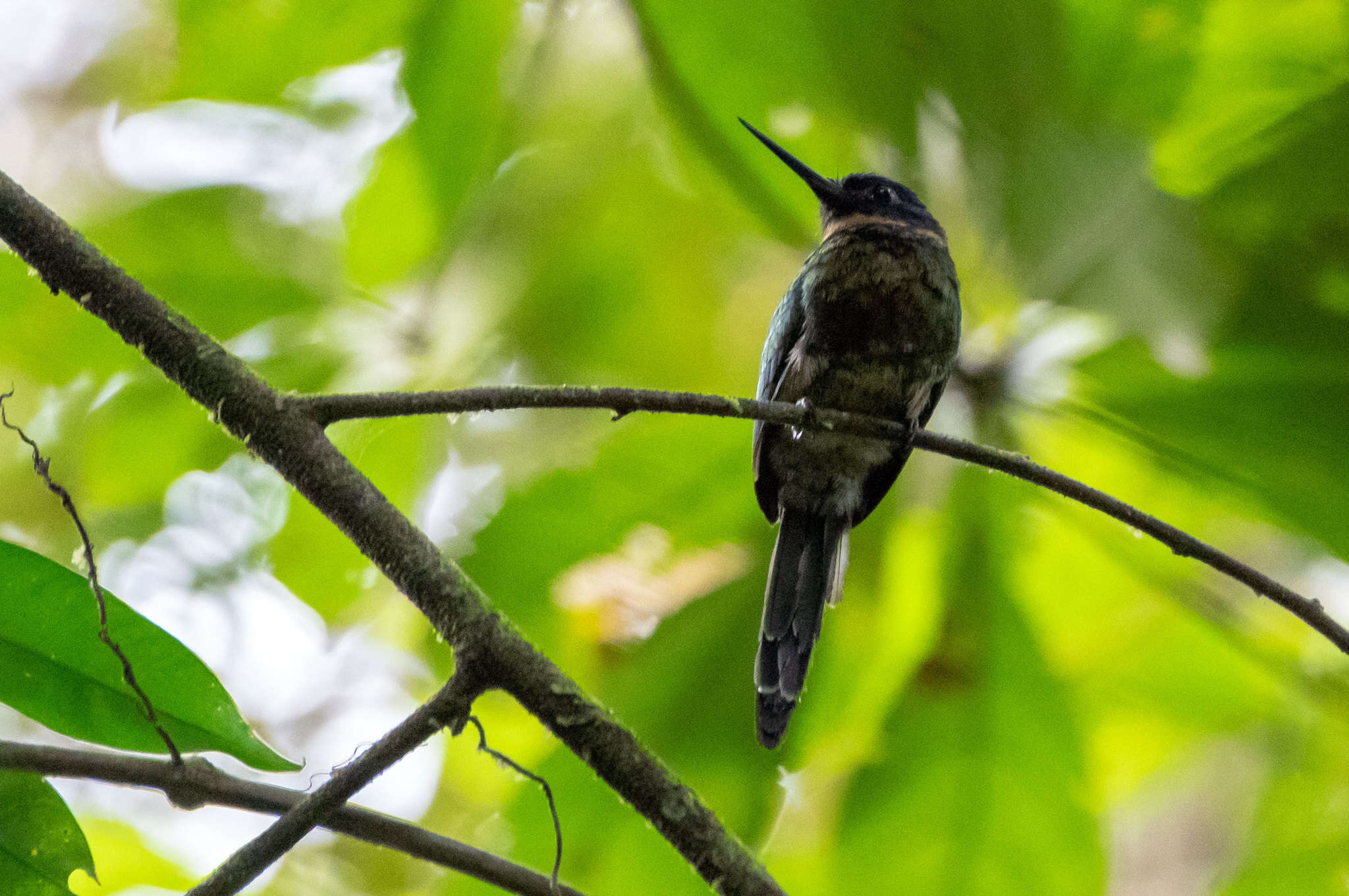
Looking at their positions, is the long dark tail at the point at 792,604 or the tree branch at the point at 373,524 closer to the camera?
the tree branch at the point at 373,524

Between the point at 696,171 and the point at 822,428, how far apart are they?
774 mm

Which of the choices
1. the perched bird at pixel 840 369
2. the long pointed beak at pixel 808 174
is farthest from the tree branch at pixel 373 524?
the long pointed beak at pixel 808 174

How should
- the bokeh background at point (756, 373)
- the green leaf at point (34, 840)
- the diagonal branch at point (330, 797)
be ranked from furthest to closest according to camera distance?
the bokeh background at point (756, 373) < the green leaf at point (34, 840) < the diagonal branch at point (330, 797)

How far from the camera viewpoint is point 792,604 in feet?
6.88

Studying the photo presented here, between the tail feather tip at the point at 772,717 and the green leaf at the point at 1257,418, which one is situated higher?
the green leaf at the point at 1257,418

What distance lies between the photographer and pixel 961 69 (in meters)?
1.81

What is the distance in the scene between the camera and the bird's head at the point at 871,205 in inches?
88.4

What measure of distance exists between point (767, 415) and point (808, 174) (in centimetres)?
87

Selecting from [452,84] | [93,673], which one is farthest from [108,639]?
[452,84]

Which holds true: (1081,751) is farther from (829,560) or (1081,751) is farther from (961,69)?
(961,69)

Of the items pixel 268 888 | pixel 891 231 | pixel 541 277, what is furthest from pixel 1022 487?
→ pixel 268 888

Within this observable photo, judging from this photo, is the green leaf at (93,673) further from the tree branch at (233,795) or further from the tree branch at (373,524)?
the tree branch at (373,524)

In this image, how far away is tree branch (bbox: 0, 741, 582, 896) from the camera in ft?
3.56

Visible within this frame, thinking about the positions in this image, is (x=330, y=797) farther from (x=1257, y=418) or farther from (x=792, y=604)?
(x=1257, y=418)
